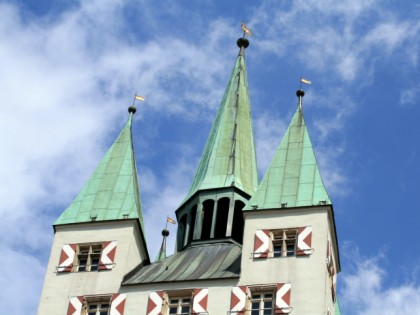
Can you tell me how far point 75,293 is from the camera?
54875 millimetres

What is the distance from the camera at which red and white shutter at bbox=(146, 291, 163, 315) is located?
53.6 meters

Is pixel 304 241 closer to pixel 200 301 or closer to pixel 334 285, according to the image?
pixel 334 285

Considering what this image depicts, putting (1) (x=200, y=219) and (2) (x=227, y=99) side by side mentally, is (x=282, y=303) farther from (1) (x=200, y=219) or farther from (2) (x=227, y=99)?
(2) (x=227, y=99)

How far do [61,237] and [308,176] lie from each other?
9.72 m

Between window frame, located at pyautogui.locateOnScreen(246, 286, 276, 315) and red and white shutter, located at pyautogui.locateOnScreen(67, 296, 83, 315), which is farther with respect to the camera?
red and white shutter, located at pyautogui.locateOnScreen(67, 296, 83, 315)

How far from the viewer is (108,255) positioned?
184ft

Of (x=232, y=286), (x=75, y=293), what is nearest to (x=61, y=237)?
(x=75, y=293)

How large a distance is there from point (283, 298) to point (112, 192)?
32.8ft

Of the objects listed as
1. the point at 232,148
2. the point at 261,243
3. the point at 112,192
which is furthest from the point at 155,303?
the point at 232,148

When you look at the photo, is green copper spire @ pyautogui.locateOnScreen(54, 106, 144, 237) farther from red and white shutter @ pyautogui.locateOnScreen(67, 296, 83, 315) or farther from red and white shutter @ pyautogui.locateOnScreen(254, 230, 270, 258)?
red and white shutter @ pyautogui.locateOnScreen(254, 230, 270, 258)

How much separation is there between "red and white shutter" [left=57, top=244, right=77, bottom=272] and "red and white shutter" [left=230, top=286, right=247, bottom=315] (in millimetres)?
6565

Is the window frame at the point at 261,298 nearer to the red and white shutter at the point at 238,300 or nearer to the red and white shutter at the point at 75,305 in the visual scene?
the red and white shutter at the point at 238,300

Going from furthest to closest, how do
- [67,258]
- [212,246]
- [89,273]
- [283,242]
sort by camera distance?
[212,246] → [67,258] → [89,273] → [283,242]

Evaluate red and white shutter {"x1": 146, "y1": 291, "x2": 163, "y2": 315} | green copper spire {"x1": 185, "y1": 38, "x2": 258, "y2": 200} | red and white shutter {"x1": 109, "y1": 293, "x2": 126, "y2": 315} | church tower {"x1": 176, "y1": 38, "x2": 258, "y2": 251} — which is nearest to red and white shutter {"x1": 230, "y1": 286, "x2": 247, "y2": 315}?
red and white shutter {"x1": 146, "y1": 291, "x2": 163, "y2": 315}
